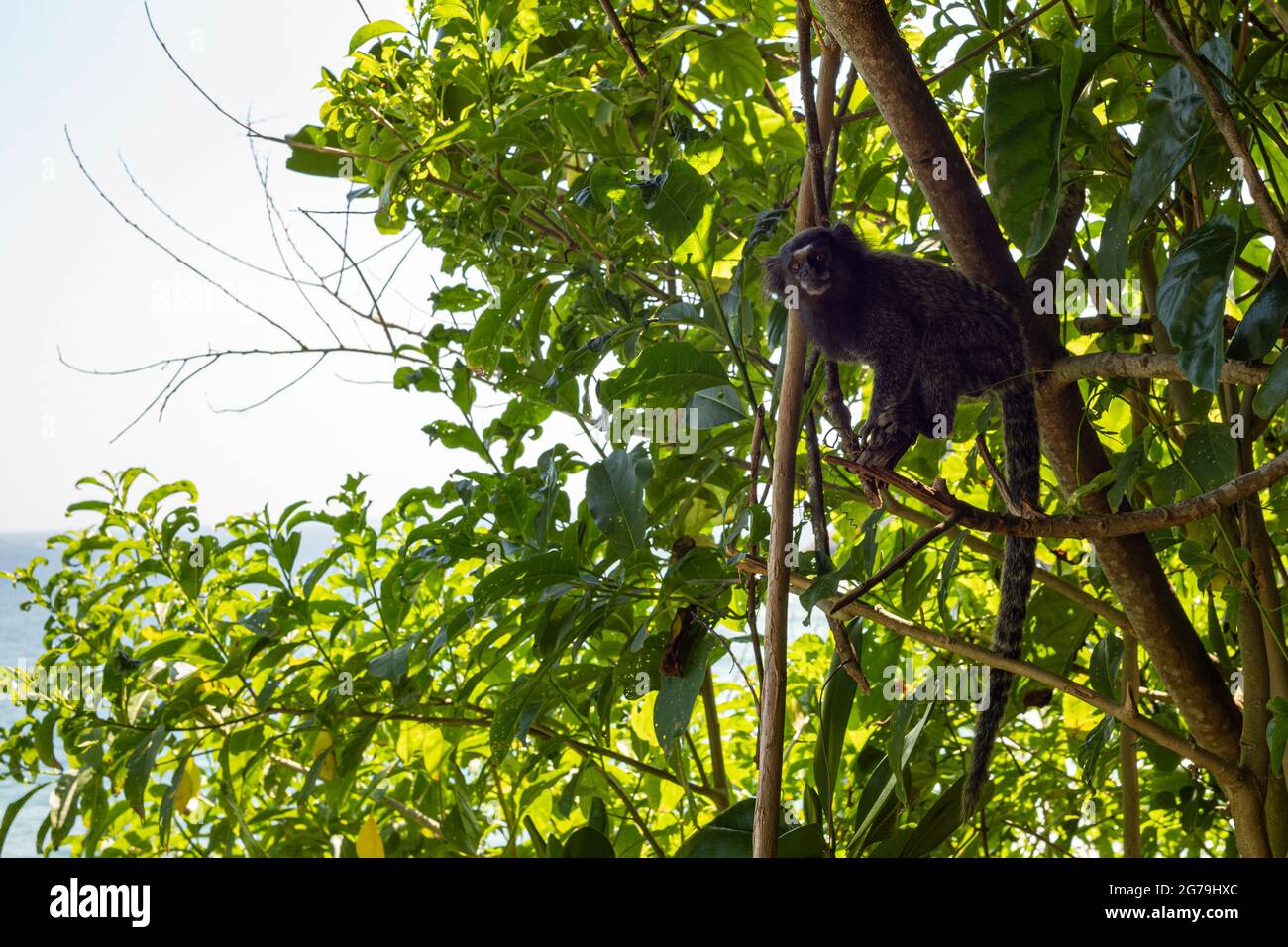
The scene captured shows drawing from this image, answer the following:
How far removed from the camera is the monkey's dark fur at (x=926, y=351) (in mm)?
924

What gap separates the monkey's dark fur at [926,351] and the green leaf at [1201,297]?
0.21 m

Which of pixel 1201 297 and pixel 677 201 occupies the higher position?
pixel 677 201

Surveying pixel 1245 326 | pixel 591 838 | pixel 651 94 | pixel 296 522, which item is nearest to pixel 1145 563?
pixel 1245 326

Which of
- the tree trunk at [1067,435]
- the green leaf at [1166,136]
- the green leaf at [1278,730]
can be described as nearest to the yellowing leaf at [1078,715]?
the tree trunk at [1067,435]

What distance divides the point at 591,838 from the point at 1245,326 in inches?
25.6

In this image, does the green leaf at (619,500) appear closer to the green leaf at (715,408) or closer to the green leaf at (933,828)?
the green leaf at (715,408)

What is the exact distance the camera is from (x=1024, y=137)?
0.70m

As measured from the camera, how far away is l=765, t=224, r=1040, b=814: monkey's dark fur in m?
0.92

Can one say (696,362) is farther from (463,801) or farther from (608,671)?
(463,801)

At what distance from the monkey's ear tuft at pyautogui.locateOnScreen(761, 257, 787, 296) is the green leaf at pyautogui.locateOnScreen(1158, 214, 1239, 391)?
39cm

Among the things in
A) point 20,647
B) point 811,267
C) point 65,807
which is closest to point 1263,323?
point 811,267

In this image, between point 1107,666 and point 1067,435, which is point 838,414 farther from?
point 1107,666

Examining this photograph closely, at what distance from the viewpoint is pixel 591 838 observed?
3.05 feet

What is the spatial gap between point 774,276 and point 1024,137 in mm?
398
